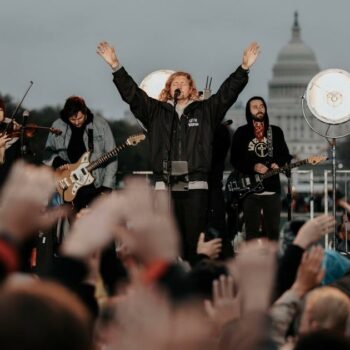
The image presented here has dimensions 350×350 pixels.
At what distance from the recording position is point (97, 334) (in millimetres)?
3885

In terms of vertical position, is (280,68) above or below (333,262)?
above

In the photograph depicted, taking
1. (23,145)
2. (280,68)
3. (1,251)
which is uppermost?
(280,68)

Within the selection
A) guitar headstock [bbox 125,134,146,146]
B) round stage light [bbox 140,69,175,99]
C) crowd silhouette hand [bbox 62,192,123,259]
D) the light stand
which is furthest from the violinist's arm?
crowd silhouette hand [bbox 62,192,123,259]

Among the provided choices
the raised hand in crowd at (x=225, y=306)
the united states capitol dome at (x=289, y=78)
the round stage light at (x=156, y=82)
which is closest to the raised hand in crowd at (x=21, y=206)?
the raised hand in crowd at (x=225, y=306)

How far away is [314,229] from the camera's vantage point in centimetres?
524

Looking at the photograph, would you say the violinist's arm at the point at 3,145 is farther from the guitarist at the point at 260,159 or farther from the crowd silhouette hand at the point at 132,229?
the crowd silhouette hand at the point at 132,229

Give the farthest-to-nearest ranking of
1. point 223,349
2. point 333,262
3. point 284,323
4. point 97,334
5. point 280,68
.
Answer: point 280,68
point 333,262
point 284,323
point 97,334
point 223,349

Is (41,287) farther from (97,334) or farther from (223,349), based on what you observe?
(97,334)

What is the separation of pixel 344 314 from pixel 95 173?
10332mm

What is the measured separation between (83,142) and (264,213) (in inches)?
79.3

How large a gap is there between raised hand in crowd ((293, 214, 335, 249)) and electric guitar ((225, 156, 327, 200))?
8876mm

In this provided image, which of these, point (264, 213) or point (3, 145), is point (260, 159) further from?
point (3, 145)

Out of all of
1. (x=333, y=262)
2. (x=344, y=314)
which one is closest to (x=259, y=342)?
(x=344, y=314)

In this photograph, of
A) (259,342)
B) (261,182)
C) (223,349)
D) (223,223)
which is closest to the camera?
(259,342)
